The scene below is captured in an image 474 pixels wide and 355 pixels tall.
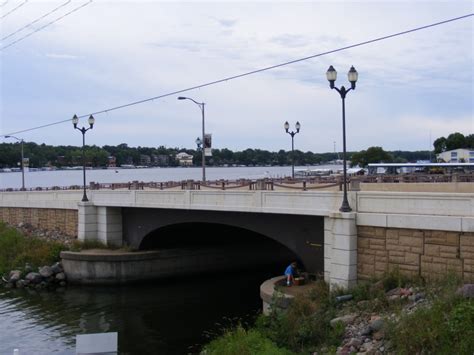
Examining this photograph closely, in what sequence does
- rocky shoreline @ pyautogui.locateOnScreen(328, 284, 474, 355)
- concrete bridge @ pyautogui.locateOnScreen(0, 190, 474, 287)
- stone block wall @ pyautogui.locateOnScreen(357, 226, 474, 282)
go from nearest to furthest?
1. rocky shoreline @ pyautogui.locateOnScreen(328, 284, 474, 355)
2. stone block wall @ pyautogui.locateOnScreen(357, 226, 474, 282)
3. concrete bridge @ pyautogui.locateOnScreen(0, 190, 474, 287)

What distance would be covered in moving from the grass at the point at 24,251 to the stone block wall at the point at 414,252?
2230 cm

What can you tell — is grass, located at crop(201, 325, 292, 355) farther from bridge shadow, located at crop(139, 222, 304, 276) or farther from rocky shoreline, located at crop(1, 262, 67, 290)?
rocky shoreline, located at crop(1, 262, 67, 290)

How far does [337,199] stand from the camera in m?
19.2

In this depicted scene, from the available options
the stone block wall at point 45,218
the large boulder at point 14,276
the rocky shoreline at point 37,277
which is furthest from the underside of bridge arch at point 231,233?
the large boulder at point 14,276

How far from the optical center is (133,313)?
2662cm

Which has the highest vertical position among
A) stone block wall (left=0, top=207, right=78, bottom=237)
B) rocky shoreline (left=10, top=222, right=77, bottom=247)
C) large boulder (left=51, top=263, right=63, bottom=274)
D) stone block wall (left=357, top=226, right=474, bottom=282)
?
stone block wall (left=357, top=226, right=474, bottom=282)

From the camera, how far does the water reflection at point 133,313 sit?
2220 cm

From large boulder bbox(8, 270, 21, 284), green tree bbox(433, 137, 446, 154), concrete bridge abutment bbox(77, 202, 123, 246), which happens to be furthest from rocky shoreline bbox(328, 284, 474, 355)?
green tree bbox(433, 137, 446, 154)

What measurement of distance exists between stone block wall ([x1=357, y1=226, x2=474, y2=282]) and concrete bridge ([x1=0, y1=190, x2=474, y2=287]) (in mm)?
26

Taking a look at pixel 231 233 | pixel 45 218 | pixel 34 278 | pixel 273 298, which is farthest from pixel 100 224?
pixel 273 298

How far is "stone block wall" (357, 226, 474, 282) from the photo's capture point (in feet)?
50.9

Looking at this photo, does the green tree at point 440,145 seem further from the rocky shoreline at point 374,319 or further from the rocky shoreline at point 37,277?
the rocky shoreline at point 374,319

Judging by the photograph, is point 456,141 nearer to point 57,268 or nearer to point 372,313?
point 57,268

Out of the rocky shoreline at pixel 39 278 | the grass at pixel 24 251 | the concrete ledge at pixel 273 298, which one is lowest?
the rocky shoreline at pixel 39 278
